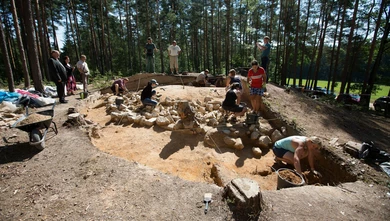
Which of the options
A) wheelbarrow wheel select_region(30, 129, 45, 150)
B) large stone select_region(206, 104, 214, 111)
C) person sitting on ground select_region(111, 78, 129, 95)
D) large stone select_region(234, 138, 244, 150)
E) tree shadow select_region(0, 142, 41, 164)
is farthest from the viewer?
person sitting on ground select_region(111, 78, 129, 95)

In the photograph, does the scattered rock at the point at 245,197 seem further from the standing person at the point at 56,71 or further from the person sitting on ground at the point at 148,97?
the standing person at the point at 56,71

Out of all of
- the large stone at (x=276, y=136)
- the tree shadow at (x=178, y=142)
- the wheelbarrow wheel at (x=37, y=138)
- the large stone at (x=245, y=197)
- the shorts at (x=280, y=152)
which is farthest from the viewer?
the large stone at (x=276, y=136)

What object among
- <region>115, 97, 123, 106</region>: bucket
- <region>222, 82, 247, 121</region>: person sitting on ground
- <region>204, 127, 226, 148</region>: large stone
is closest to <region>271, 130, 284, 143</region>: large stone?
<region>222, 82, 247, 121</region>: person sitting on ground

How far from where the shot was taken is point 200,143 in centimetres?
537

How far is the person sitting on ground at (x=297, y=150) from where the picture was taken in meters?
3.92

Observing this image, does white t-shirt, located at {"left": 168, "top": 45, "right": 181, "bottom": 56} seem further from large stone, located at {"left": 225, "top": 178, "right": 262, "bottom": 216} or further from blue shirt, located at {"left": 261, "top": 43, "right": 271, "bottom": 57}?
large stone, located at {"left": 225, "top": 178, "right": 262, "bottom": 216}

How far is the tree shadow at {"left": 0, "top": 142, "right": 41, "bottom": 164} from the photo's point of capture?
3.34m

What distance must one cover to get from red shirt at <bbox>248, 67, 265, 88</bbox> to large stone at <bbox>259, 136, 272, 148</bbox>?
63.7 inches

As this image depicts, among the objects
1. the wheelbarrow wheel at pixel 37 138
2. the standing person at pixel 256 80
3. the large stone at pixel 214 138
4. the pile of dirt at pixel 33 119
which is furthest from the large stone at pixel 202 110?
the wheelbarrow wheel at pixel 37 138

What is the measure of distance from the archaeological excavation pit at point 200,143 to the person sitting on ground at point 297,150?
0.39 m

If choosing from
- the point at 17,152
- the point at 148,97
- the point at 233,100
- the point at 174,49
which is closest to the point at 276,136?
the point at 233,100

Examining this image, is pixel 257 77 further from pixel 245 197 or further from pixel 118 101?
pixel 118 101

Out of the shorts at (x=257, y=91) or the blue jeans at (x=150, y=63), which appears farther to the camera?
the blue jeans at (x=150, y=63)

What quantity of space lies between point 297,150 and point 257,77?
260cm
